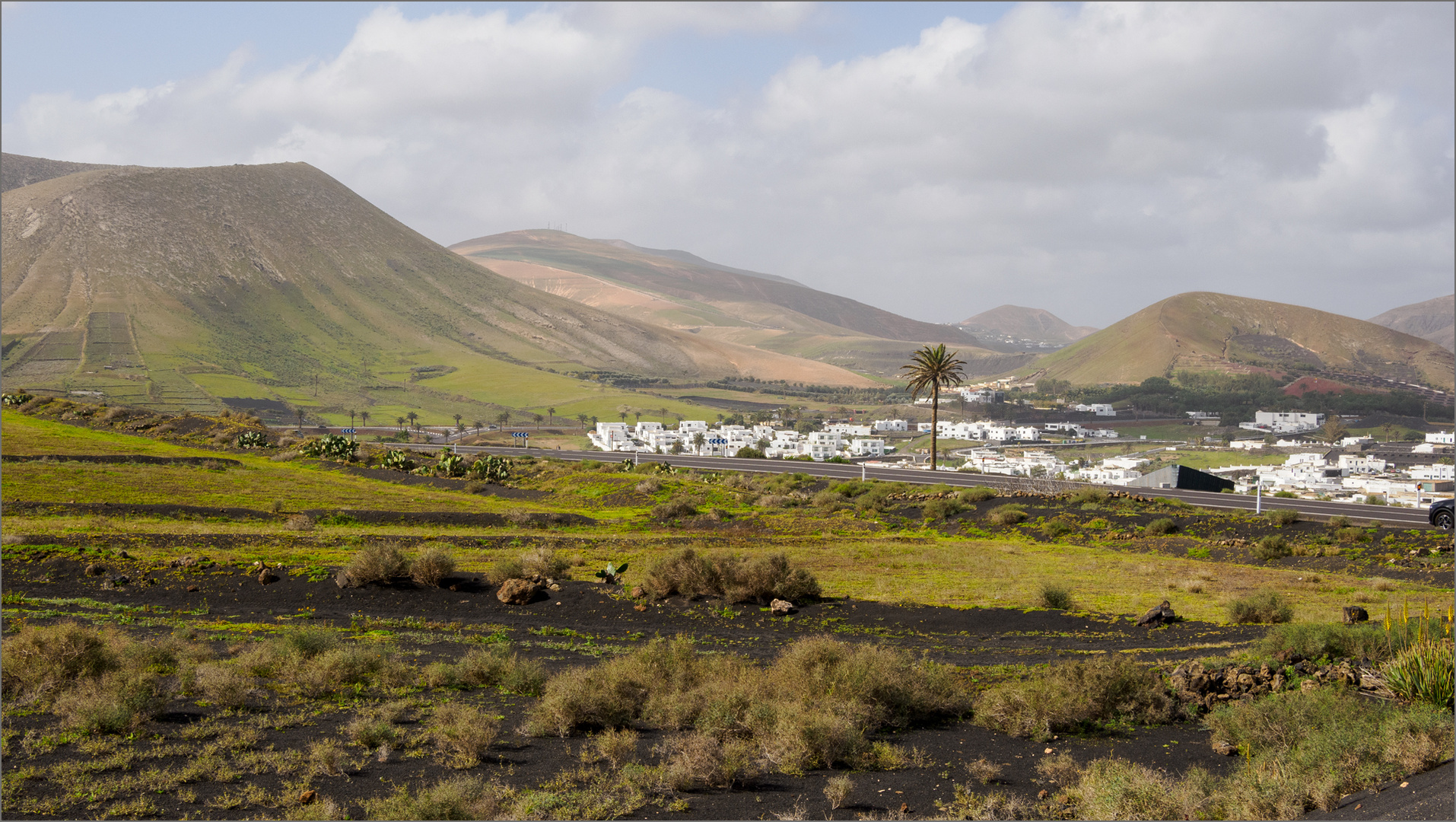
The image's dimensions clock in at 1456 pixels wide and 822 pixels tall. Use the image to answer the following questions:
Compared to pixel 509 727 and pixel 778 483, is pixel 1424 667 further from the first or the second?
pixel 778 483

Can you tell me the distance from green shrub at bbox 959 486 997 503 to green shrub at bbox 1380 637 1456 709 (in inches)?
1134

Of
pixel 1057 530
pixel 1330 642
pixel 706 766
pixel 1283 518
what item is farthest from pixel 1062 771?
pixel 1283 518

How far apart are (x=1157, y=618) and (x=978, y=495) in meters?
21.5

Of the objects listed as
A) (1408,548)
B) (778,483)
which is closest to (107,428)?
(778,483)

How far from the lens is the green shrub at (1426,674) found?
1015 cm

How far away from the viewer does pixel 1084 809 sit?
8555 mm

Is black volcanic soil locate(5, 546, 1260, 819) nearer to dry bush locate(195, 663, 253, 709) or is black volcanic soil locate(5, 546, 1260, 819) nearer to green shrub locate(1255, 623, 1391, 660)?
dry bush locate(195, 663, 253, 709)

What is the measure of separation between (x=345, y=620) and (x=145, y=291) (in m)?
199

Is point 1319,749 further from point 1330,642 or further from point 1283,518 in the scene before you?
point 1283,518

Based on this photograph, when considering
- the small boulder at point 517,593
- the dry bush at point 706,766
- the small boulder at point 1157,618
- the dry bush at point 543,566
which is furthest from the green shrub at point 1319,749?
the dry bush at point 543,566

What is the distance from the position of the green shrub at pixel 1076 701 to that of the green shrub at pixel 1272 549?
20.6 metres

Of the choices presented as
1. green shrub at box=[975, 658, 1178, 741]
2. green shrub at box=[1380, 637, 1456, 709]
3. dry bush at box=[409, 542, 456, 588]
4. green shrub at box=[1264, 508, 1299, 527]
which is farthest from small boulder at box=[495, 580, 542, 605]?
green shrub at box=[1264, 508, 1299, 527]

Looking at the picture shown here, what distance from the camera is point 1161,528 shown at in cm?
3341

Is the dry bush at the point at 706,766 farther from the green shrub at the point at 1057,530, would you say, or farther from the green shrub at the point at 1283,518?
the green shrub at the point at 1283,518
